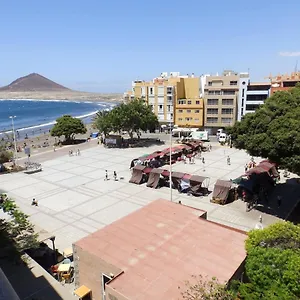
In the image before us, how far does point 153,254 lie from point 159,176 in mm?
16021

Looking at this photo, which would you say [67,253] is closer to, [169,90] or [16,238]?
[16,238]

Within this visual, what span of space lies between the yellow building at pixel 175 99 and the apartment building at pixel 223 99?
6.13 ft

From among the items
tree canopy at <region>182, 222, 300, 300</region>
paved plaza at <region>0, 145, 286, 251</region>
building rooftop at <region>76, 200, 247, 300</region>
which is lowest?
paved plaza at <region>0, 145, 286, 251</region>

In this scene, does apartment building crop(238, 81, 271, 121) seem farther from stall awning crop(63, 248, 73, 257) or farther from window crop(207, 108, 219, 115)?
stall awning crop(63, 248, 73, 257)

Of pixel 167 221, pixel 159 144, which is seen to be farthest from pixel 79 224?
pixel 159 144

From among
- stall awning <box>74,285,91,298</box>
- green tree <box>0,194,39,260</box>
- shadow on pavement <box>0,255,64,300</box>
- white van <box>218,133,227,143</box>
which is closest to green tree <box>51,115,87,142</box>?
white van <box>218,133,227,143</box>

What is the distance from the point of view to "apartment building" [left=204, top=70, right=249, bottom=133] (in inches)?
2206

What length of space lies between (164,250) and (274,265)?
16.0 feet

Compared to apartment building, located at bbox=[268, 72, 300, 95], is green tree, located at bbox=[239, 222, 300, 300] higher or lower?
lower

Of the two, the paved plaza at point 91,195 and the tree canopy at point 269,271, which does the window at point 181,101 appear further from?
the tree canopy at point 269,271

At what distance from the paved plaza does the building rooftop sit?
5962 millimetres

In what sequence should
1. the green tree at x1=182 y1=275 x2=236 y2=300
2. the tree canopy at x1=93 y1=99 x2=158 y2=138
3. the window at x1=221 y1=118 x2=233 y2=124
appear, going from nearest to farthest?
1. the green tree at x1=182 y1=275 x2=236 y2=300
2. the tree canopy at x1=93 y1=99 x2=158 y2=138
3. the window at x1=221 y1=118 x2=233 y2=124

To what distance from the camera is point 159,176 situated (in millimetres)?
27734

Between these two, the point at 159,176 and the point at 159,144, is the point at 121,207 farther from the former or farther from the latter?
the point at 159,144
